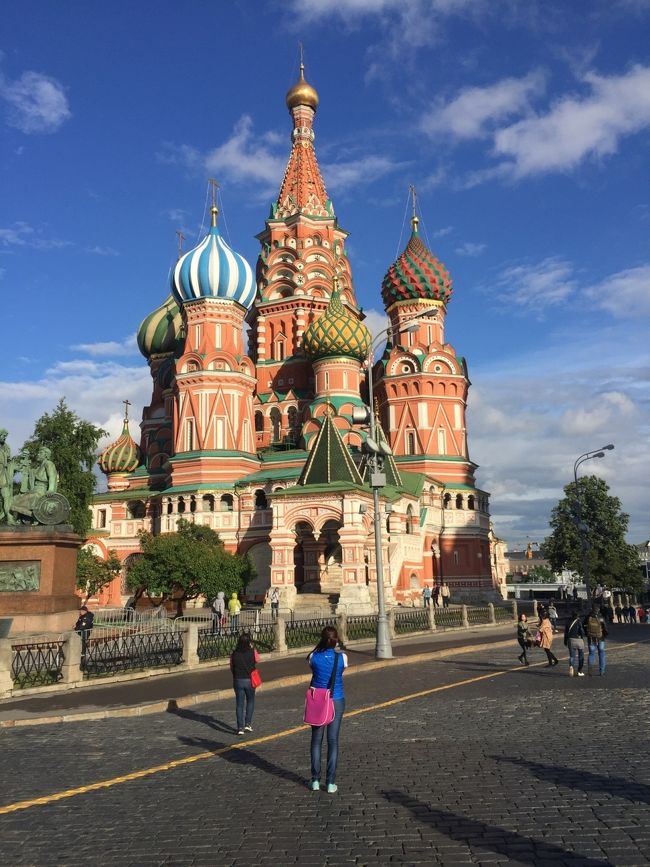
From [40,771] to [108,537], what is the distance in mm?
40881

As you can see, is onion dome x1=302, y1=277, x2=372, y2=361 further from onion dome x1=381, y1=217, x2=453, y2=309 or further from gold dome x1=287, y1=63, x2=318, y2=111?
gold dome x1=287, y1=63, x2=318, y2=111

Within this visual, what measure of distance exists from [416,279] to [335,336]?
9292mm

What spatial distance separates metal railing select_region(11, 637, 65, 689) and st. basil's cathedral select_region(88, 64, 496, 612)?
2049 cm

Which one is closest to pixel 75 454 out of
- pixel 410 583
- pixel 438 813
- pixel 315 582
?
pixel 315 582

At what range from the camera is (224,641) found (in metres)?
19.6

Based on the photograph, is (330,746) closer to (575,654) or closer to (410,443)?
(575,654)

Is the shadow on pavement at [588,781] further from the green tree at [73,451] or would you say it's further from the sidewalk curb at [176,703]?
the green tree at [73,451]

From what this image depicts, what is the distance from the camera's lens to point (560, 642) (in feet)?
75.7

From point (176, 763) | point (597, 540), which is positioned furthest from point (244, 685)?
point (597, 540)

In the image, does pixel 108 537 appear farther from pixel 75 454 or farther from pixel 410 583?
pixel 410 583

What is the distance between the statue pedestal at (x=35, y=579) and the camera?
16.9 metres

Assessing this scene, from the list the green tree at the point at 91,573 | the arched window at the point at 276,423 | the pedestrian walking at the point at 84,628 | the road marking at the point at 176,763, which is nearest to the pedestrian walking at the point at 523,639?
the road marking at the point at 176,763

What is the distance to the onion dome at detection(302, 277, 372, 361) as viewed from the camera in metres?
46.8

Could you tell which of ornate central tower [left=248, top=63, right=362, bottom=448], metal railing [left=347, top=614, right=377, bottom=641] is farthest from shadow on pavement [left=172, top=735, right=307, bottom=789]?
ornate central tower [left=248, top=63, right=362, bottom=448]
